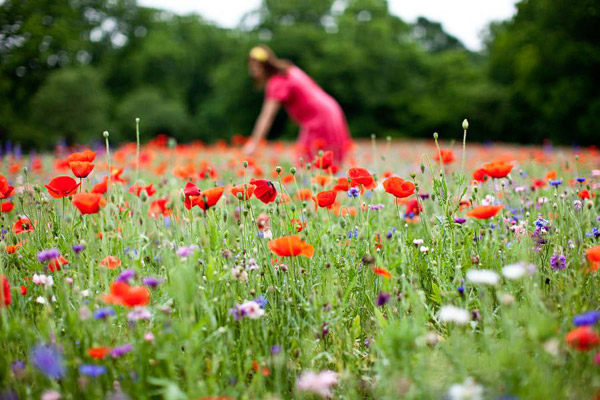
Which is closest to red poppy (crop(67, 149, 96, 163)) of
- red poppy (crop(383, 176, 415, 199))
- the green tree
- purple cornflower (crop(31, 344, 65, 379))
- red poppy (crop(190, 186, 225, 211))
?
red poppy (crop(190, 186, 225, 211))

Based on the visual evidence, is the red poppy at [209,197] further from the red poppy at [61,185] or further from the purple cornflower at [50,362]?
the purple cornflower at [50,362]

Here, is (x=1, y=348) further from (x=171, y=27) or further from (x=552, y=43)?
(x=171, y=27)

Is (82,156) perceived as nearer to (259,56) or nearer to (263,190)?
(263,190)

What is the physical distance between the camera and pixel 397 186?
1.97 m

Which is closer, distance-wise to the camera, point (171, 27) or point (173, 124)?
point (173, 124)

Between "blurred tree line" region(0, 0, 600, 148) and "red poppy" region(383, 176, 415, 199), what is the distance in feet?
41.2

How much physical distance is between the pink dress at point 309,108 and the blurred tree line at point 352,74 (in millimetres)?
8450

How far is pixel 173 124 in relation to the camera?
26.4 m

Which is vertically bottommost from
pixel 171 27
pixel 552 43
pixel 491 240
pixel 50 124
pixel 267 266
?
pixel 267 266

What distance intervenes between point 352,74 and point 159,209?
25.9 m

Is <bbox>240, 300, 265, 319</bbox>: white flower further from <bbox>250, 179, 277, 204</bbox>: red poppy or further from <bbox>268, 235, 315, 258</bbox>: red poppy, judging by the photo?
<bbox>250, 179, 277, 204</bbox>: red poppy

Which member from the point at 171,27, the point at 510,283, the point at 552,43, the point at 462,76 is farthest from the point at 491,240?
the point at 171,27

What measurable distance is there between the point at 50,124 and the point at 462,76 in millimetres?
24572

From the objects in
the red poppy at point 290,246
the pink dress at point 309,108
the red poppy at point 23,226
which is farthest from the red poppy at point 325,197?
the pink dress at point 309,108
